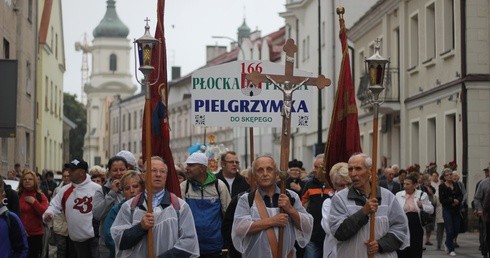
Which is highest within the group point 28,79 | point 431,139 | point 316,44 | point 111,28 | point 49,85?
point 111,28

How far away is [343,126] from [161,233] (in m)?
4.36

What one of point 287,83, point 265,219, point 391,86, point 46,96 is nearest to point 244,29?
point 46,96

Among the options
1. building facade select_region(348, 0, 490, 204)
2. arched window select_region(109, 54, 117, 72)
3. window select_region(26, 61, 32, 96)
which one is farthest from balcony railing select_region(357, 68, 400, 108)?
arched window select_region(109, 54, 117, 72)

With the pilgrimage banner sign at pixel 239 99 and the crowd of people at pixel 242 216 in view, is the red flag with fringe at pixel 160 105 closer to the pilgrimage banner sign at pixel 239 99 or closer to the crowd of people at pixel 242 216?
the crowd of people at pixel 242 216

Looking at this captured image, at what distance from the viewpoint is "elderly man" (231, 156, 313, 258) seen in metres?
9.88

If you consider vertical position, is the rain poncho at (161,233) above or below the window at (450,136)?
below

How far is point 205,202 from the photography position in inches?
502

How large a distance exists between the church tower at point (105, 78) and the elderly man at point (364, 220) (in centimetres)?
14001

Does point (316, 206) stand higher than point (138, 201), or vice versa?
point (138, 201)

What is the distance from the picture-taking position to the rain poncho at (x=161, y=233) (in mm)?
9523

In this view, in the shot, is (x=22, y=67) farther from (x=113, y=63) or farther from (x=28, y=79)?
(x=113, y=63)

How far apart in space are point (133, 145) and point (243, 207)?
122m

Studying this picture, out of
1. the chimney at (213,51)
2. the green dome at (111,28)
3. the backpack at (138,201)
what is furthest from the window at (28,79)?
the green dome at (111,28)

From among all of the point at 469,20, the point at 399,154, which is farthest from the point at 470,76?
the point at 399,154
